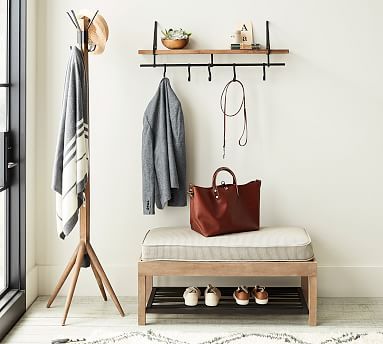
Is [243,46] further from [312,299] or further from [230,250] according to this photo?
[312,299]

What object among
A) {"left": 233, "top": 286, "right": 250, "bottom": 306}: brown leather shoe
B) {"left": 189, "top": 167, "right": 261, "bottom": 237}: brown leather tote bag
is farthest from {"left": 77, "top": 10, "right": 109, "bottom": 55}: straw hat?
{"left": 233, "top": 286, "right": 250, "bottom": 306}: brown leather shoe

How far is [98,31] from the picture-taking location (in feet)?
12.3

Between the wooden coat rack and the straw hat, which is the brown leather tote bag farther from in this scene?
the straw hat

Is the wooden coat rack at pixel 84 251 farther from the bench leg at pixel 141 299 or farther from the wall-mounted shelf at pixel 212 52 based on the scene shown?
the wall-mounted shelf at pixel 212 52

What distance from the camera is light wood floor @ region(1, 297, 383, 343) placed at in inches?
138

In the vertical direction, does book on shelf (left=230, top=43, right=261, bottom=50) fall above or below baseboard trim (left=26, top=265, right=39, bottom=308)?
above

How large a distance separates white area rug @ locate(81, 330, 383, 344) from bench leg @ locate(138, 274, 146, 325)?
15 centimetres

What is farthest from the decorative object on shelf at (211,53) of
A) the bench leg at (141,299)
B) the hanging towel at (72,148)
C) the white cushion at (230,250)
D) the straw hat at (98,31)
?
the bench leg at (141,299)

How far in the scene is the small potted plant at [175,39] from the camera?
3.87 metres

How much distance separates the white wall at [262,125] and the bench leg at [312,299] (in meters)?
0.56

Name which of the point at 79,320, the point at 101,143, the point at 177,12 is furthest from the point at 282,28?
the point at 79,320

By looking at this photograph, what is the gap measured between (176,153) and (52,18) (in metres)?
1.11

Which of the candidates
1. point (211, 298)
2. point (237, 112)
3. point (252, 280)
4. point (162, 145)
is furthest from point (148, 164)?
point (252, 280)


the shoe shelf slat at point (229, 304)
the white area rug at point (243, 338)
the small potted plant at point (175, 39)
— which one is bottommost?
the white area rug at point (243, 338)
